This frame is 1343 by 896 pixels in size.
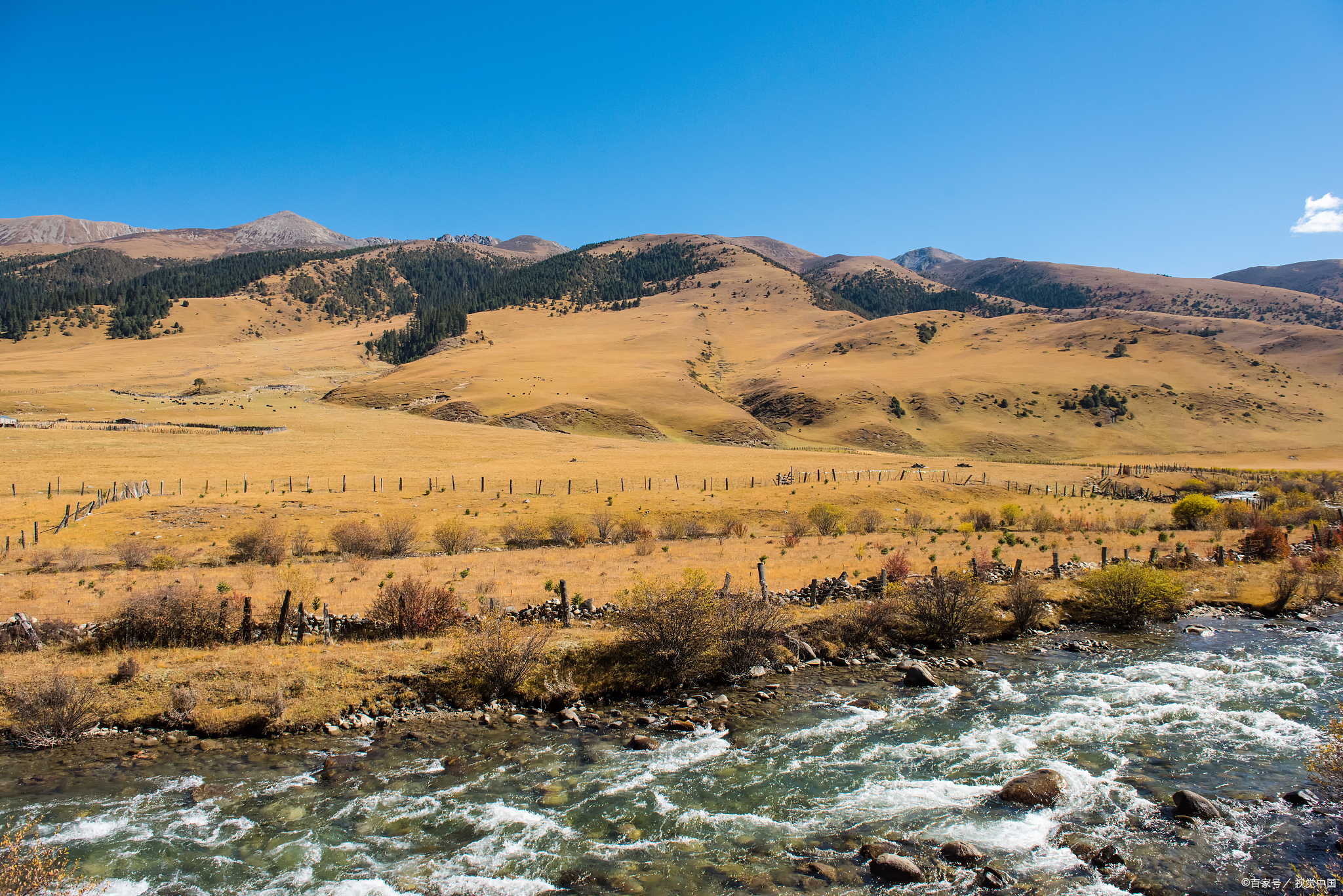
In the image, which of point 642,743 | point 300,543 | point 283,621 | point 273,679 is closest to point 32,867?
point 273,679

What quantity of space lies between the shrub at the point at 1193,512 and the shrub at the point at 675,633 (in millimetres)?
44516

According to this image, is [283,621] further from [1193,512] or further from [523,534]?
[1193,512]

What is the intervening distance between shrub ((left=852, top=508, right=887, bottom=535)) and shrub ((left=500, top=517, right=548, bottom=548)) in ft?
67.6

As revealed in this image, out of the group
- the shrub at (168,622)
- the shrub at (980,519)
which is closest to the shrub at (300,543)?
the shrub at (168,622)

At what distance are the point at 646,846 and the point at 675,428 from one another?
11046 cm

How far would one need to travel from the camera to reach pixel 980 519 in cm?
4809

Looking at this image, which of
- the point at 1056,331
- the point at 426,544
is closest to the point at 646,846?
the point at 426,544

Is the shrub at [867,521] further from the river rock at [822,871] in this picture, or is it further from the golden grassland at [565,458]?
the river rock at [822,871]

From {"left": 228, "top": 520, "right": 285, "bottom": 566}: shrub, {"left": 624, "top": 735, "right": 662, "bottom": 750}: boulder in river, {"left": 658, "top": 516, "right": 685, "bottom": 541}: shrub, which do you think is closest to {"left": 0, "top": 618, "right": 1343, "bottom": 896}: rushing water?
{"left": 624, "top": 735, "right": 662, "bottom": 750}: boulder in river

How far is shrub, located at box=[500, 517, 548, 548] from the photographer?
39000 mm

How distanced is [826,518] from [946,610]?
2078cm

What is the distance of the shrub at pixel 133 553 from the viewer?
3091cm

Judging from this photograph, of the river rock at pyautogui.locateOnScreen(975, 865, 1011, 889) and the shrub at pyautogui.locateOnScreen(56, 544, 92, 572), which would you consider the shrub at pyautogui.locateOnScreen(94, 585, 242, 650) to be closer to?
the shrub at pyautogui.locateOnScreen(56, 544, 92, 572)

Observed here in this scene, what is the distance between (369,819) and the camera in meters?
13.0
